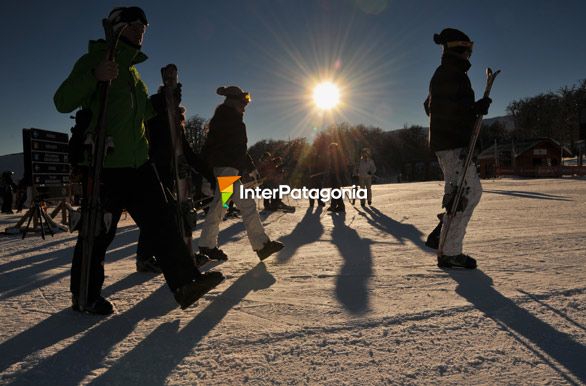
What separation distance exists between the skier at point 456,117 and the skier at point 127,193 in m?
2.19

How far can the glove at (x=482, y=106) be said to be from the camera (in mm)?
3321

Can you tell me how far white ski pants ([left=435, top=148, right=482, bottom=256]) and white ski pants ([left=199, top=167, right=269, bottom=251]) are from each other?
5.99 feet

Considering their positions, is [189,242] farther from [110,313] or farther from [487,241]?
[487,241]

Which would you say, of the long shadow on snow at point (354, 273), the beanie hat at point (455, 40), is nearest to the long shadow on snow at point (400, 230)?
the long shadow on snow at point (354, 273)

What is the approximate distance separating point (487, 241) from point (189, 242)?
3.45 meters

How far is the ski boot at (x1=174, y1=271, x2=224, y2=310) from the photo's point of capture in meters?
2.40

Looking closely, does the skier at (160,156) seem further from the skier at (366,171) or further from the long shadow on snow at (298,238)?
the skier at (366,171)

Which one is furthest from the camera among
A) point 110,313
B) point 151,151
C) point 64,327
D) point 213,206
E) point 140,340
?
point 213,206

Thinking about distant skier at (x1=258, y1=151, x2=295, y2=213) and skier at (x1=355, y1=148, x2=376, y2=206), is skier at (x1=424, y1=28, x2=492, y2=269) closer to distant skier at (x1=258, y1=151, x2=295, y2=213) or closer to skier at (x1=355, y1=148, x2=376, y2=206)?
distant skier at (x1=258, y1=151, x2=295, y2=213)

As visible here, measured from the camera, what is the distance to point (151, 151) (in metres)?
3.70

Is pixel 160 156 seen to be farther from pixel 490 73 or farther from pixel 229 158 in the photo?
pixel 490 73

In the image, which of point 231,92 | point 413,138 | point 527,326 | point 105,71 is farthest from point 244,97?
point 413,138

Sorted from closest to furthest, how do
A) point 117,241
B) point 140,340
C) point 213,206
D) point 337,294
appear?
1. point 140,340
2. point 337,294
3. point 213,206
4. point 117,241

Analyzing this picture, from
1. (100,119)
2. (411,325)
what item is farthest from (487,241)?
(100,119)
